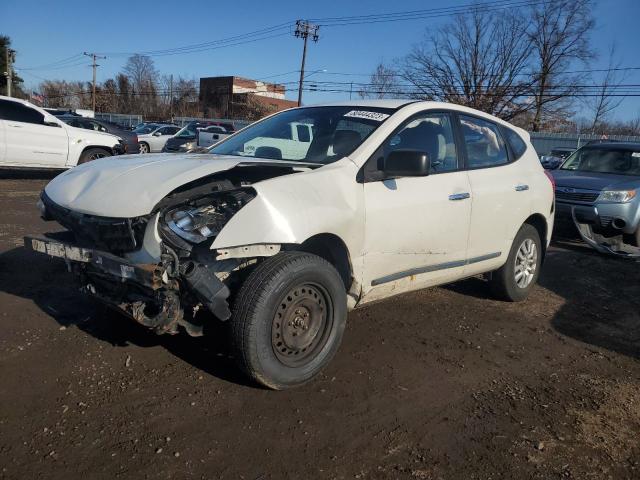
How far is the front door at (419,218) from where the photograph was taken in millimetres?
3602

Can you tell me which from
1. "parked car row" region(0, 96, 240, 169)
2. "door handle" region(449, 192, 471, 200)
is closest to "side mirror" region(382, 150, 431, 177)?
"door handle" region(449, 192, 471, 200)

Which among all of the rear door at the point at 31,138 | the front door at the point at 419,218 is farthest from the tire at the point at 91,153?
the front door at the point at 419,218

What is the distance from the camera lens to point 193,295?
2889 mm

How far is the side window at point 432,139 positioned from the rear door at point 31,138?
34.1 feet

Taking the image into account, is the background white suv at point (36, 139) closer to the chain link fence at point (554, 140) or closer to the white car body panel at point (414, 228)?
the white car body panel at point (414, 228)

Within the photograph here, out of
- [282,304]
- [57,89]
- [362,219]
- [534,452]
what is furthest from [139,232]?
[57,89]

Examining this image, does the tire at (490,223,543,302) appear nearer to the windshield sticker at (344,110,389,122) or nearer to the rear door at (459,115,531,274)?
the rear door at (459,115,531,274)

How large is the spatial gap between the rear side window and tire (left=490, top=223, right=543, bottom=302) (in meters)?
0.71

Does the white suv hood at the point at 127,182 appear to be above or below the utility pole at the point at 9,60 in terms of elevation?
below

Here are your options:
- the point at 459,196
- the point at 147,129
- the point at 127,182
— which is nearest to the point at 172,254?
→ the point at 127,182

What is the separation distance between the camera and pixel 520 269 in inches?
206

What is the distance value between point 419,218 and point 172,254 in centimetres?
182

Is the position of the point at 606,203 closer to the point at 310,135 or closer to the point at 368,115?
the point at 368,115

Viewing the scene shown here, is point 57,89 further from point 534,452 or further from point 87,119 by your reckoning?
point 534,452
